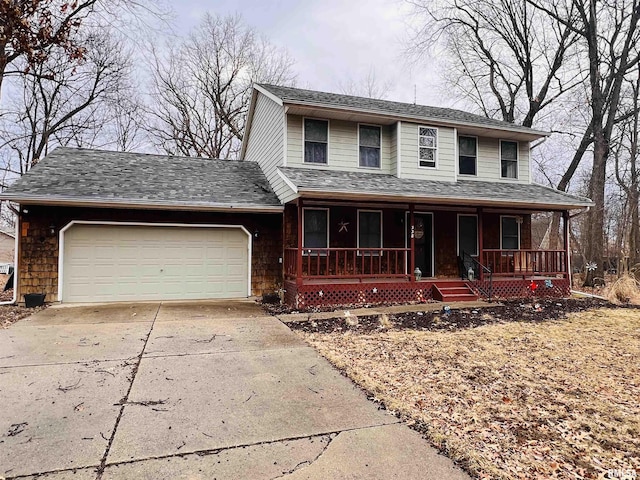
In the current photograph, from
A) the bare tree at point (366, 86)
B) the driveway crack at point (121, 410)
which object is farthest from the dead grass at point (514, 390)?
the bare tree at point (366, 86)

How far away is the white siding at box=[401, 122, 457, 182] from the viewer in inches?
448

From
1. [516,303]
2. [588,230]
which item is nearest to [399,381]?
[516,303]

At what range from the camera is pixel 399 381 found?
4.46 meters

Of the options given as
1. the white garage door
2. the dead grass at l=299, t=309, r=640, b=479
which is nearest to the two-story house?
the white garage door

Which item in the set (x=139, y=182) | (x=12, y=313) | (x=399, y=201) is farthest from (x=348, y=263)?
(x=12, y=313)

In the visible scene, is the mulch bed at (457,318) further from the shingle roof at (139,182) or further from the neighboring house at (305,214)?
the shingle roof at (139,182)

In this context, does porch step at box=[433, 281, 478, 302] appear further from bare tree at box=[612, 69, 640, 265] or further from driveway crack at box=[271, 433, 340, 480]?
bare tree at box=[612, 69, 640, 265]

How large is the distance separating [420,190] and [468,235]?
3340mm

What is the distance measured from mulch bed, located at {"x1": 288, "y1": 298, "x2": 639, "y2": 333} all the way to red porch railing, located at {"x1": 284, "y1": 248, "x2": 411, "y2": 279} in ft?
5.58

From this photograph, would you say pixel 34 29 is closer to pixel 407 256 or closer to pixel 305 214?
pixel 305 214

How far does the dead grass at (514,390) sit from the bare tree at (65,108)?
1973 cm

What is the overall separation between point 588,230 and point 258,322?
1359cm

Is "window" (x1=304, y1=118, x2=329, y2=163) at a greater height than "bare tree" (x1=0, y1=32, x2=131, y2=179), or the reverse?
"bare tree" (x1=0, y1=32, x2=131, y2=179)

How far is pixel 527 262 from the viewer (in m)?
12.0
